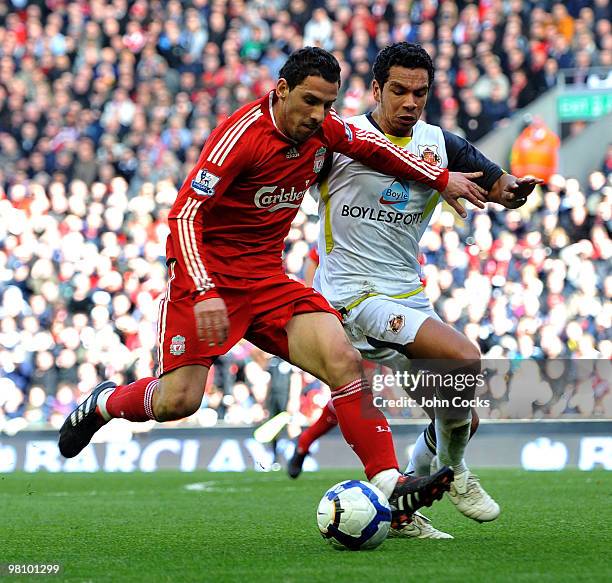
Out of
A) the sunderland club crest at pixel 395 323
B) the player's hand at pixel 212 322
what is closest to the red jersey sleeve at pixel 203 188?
the player's hand at pixel 212 322

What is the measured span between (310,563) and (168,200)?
12.4 metres

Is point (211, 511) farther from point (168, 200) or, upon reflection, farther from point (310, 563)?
point (168, 200)

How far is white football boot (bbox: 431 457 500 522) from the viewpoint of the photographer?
646 cm

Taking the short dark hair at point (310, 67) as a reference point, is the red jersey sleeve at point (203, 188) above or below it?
below

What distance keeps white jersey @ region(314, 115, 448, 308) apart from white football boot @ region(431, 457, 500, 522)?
1080 mm

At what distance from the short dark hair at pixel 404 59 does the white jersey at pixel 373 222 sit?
0.36m

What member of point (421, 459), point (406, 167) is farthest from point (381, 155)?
point (421, 459)

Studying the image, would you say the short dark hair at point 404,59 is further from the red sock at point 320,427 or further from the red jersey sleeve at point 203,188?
the red sock at point 320,427

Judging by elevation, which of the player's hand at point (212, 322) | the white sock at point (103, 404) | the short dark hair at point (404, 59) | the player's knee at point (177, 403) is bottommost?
the white sock at point (103, 404)

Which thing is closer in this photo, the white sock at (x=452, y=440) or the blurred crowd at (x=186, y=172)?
the white sock at (x=452, y=440)

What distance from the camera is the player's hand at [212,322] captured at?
5.60 metres

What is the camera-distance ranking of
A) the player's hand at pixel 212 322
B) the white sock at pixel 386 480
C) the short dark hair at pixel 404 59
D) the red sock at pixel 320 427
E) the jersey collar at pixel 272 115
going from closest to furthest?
1. the player's hand at pixel 212 322
2. the white sock at pixel 386 480
3. the jersey collar at pixel 272 115
4. the short dark hair at pixel 404 59
5. the red sock at pixel 320 427

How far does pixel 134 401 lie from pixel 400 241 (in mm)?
1671

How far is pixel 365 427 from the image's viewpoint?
5.94m
